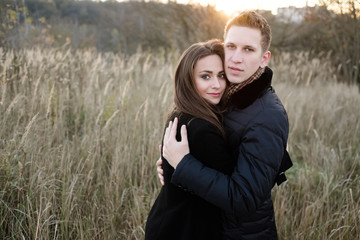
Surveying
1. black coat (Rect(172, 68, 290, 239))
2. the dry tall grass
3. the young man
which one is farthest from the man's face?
the dry tall grass

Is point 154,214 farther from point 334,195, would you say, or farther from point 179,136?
point 334,195

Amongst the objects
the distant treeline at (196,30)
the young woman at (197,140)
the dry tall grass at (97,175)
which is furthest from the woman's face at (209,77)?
the distant treeline at (196,30)

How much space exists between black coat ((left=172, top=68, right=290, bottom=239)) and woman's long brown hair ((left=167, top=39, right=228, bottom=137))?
0.14 m

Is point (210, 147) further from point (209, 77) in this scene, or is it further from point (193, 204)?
point (209, 77)

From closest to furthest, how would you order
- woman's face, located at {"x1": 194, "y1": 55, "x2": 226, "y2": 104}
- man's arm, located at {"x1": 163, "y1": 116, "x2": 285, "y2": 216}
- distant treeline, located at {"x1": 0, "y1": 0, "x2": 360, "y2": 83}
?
man's arm, located at {"x1": 163, "y1": 116, "x2": 285, "y2": 216} → woman's face, located at {"x1": 194, "y1": 55, "x2": 226, "y2": 104} → distant treeline, located at {"x1": 0, "y1": 0, "x2": 360, "y2": 83}

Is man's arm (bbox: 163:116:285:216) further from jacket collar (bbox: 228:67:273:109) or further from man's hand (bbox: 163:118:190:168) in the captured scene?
jacket collar (bbox: 228:67:273:109)

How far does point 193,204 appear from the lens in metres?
1.35

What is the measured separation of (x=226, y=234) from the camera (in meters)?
1.37

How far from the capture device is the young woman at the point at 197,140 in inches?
48.7

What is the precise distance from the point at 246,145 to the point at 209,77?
466mm

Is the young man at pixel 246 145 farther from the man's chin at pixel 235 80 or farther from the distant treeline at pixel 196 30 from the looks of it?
the distant treeline at pixel 196 30

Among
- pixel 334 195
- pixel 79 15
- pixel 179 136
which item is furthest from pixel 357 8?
pixel 79 15

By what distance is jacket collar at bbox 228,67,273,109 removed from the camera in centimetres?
129

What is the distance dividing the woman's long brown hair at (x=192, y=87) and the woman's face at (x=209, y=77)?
26 millimetres
